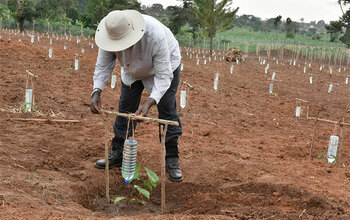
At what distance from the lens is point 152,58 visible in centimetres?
291

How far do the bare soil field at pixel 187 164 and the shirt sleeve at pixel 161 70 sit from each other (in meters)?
0.94

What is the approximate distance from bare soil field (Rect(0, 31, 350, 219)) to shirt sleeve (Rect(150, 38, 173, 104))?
0.94 metres

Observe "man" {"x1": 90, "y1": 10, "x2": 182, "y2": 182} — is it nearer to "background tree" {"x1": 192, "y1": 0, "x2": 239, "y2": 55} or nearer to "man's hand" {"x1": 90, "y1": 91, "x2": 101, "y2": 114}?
"man's hand" {"x1": 90, "y1": 91, "x2": 101, "y2": 114}

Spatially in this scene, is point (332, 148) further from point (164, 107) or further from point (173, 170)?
point (164, 107)

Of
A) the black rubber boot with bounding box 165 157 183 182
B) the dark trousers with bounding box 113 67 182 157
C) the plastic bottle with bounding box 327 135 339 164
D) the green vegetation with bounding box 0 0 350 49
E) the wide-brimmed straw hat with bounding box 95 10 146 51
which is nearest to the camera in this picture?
the wide-brimmed straw hat with bounding box 95 10 146 51

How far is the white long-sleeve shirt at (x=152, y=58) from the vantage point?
111 inches

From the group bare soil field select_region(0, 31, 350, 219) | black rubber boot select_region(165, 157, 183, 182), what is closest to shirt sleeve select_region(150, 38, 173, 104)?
black rubber boot select_region(165, 157, 183, 182)

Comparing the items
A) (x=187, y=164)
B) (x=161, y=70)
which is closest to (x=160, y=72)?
(x=161, y=70)

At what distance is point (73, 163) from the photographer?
11.8 feet

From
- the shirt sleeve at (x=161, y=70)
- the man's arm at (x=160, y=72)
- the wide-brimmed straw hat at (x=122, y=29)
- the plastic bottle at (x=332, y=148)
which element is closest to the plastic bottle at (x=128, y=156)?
the man's arm at (x=160, y=72)

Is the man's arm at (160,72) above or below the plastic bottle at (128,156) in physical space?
above

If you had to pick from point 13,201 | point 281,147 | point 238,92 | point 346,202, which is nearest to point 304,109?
point 238,92

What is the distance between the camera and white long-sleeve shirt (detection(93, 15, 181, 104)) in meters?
2.82

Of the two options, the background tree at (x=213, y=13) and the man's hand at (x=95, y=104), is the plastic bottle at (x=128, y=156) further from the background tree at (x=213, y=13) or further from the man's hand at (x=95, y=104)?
the background tree at (x=213, y=13)
